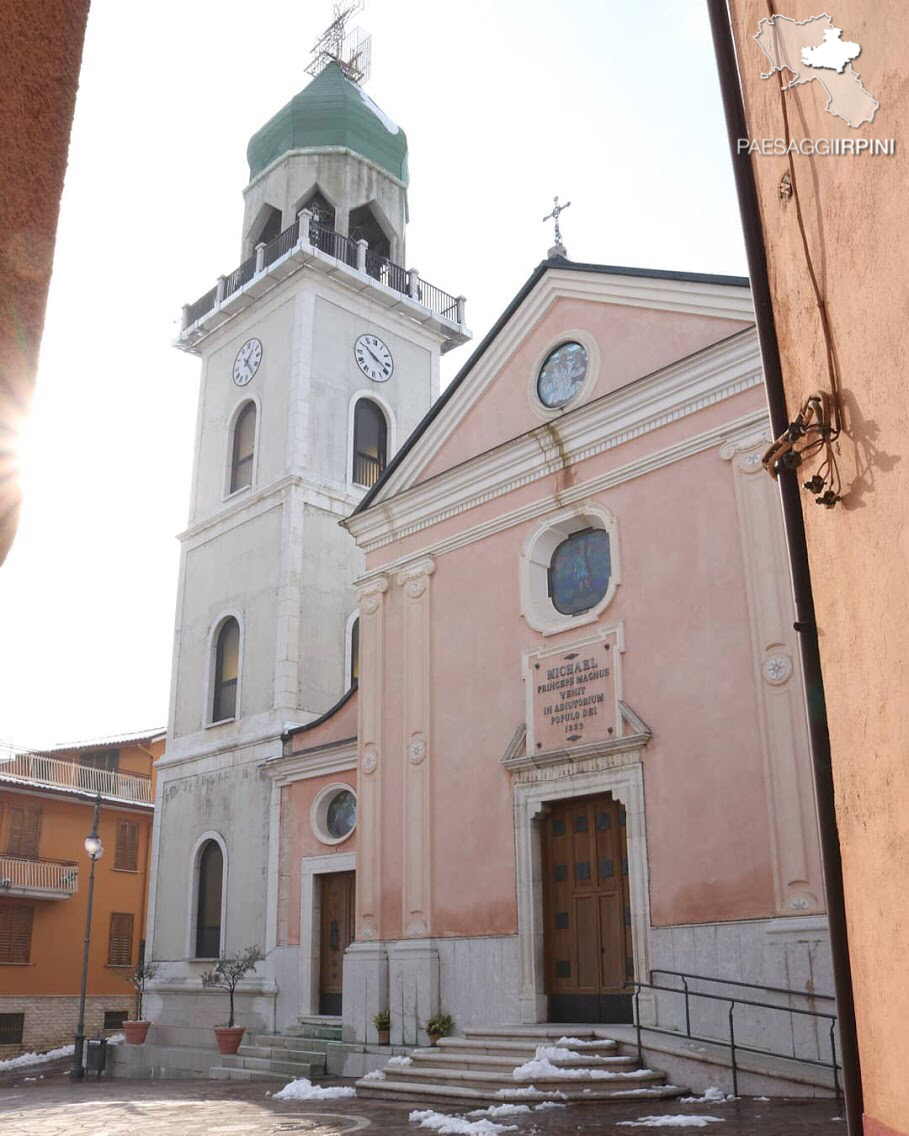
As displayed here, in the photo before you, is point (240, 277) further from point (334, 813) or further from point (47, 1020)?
point (47, 1020)

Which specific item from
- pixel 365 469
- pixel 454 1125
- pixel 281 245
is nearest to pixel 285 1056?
pixel 454 1125

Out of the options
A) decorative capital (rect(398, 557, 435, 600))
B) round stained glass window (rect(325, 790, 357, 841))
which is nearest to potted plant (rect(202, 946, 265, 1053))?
round stained glass window (rect(325, 790, 357, 841))

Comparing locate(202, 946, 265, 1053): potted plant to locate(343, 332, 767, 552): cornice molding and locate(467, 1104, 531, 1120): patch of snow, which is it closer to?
locate(343, 332, 767, 552): cornice molding

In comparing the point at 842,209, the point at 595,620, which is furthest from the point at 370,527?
the point at 842,209

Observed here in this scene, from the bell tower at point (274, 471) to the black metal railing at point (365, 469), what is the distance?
0.17 feet

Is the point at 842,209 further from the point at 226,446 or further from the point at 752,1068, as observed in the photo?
the point at 226,446

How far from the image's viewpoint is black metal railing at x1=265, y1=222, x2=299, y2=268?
27.0 metres

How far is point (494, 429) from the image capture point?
58.0 ft

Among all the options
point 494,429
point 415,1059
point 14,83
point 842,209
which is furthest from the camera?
point 494,429

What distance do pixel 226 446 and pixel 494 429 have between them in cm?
1098

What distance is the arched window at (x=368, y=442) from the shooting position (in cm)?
2656

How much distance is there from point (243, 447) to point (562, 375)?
464 inches

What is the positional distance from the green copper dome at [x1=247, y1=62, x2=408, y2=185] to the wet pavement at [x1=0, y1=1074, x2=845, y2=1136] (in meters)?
22.4

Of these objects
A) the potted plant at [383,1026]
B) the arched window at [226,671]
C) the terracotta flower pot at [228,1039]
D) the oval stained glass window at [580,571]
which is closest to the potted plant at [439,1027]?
the potted plant at [383,1026]
